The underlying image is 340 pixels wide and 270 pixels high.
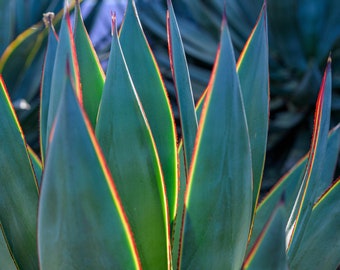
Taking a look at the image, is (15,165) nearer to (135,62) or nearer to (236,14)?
(135,62)

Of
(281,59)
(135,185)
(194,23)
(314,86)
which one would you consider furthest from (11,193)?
(194,23)

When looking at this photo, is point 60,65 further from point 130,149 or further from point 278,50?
point 278,50

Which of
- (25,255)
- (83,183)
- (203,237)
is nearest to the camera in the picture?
(83,183)

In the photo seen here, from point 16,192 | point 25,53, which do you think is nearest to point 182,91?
point 16,192

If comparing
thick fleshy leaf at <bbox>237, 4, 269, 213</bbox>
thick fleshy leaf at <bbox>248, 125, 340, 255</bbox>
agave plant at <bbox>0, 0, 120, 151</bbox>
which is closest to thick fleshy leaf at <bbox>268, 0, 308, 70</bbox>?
agave plant at <bbox>0, 0, 120, 151</bbox>

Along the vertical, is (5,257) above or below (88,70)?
below

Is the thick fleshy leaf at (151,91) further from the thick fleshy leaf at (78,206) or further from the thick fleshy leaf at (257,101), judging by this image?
the thick fleshy leaf at (78,206)

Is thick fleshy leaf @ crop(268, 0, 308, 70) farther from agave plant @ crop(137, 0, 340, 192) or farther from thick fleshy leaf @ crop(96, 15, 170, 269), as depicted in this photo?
thick fleshy leaf @ crop(96, 15, 170, 269)
